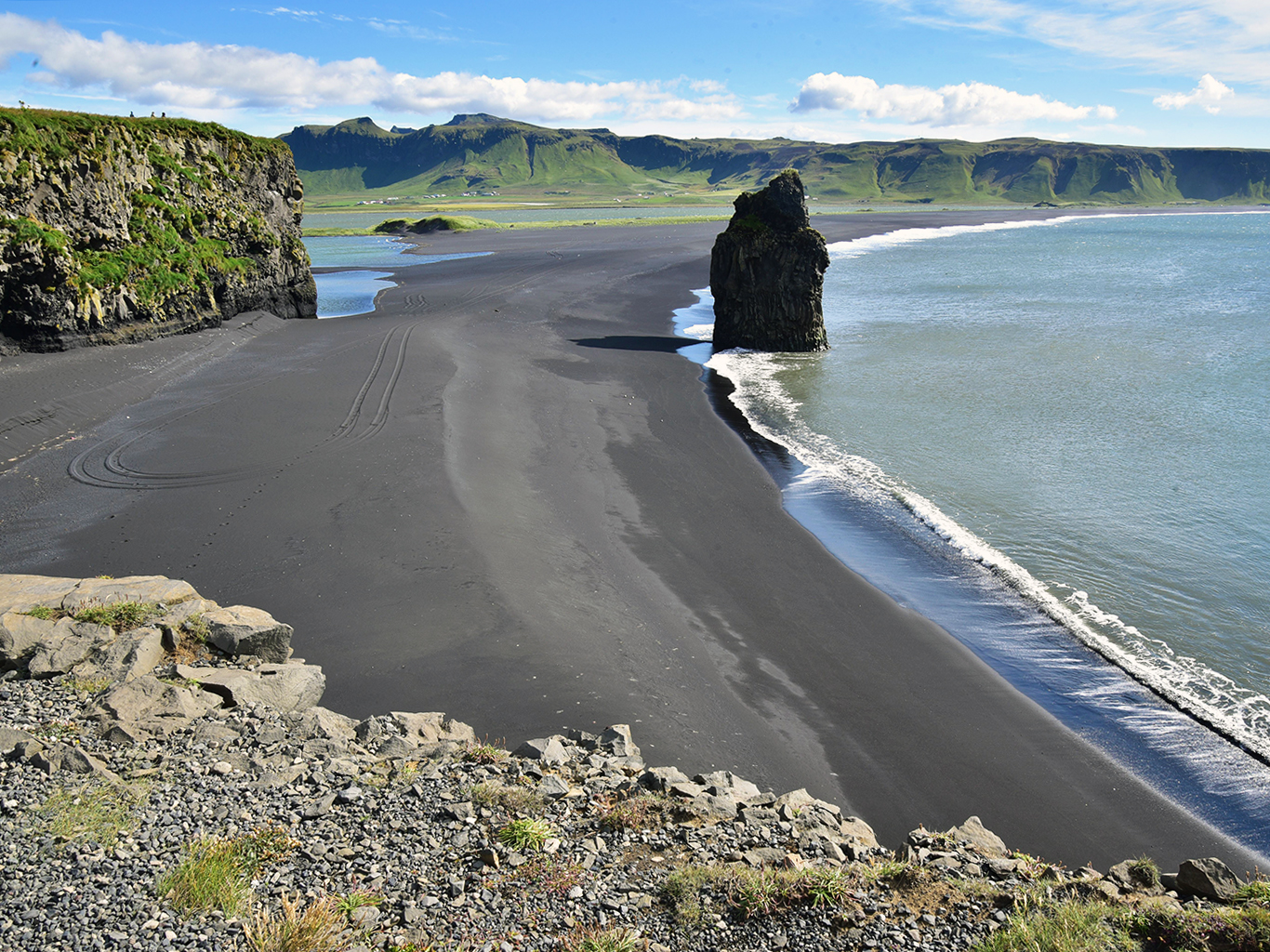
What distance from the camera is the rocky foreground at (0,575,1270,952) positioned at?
19.0 ft

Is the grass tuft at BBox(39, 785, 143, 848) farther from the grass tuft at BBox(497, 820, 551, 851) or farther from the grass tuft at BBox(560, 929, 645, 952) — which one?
the grass tuft at BBox(560, 929, 645, 952)

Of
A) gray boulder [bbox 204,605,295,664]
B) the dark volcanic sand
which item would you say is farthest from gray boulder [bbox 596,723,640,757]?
gray boulder [bbox 204,605,295,664]

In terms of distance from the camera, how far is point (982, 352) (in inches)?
1382

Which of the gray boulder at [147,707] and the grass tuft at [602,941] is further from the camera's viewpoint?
the gray boulder at [147,707]

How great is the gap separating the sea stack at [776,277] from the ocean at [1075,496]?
1507 millimetres

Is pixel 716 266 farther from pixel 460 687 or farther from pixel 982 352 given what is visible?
pixel 460 687

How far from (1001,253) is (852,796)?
87141 mm

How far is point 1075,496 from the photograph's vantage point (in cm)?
1834

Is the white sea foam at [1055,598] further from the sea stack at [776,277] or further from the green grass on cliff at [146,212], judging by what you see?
the green grass on cliff at [146,212]

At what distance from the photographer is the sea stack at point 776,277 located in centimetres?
3550

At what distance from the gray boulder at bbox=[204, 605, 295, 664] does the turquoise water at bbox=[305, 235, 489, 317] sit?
110 ft

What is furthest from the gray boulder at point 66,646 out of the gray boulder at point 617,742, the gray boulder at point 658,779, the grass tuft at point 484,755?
the gray boulder at point 658,779

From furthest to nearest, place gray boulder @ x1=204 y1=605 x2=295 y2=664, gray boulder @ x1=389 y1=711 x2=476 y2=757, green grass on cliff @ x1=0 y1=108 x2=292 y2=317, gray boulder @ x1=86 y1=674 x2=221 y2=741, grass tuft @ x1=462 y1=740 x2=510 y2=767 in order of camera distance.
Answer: green grass on cliff @ x1=0 y1=108 x2=292 y2=317 < gray boulder @ x1=204 y1=605 x2=295 y2=664 < gray boulder @ x1=389 y1=711 x2=476 y2=757 < grass tuft @ x1=462 y1=740 x2=510 y2=767 < gray boulder @ x1=86 y1=674 x2=221 y2=741

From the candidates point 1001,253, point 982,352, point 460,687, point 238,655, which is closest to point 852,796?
point 460,687
